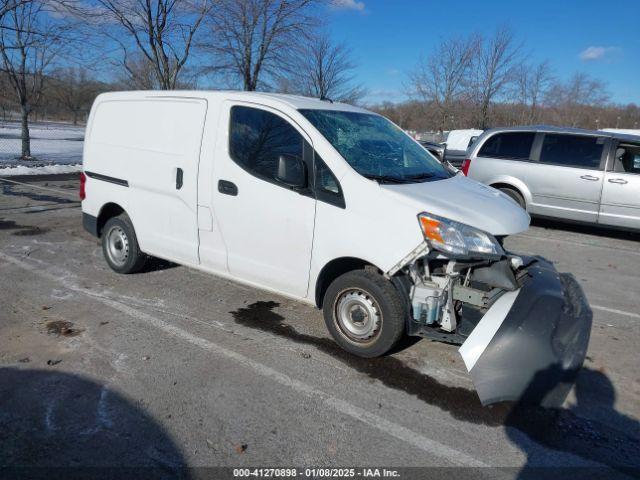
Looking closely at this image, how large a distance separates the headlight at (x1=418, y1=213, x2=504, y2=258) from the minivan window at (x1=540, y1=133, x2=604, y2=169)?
652 centimetres

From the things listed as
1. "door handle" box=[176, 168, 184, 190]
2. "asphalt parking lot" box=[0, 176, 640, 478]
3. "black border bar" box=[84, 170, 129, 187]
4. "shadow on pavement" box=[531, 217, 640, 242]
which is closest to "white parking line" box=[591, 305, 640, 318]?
"asphalt parking lot" box=[0, 176, 640, 478]

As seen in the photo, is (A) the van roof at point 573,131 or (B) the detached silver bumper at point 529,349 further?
(A) the van roof at point 573,131

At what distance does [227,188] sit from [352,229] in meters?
1.30

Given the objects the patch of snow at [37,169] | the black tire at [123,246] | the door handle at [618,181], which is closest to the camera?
Result: the black tire at [123,246]

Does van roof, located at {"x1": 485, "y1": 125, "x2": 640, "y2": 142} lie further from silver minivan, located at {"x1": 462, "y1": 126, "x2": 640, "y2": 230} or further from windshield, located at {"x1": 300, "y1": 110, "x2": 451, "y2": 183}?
windshield, located at {"x1": 300, "y1": 110, "x2": 451, "y2": 183}

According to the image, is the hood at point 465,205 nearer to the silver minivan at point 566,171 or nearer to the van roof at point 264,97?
the van roof at point 264,97

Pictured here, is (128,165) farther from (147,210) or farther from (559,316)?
(559,316)

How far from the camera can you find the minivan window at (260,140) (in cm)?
398

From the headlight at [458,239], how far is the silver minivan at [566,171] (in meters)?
6.34

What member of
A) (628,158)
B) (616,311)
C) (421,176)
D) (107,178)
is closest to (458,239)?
(421,176)

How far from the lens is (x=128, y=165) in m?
5.07

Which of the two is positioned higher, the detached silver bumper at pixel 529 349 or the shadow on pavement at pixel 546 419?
the detached silver bumper at pixel 529 349

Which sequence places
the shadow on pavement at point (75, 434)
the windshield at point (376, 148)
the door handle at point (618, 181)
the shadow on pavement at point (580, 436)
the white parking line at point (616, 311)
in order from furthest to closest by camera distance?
1. the door handle at point (618, 181)
2. the white parking line at point (616, 311)
3. the windshield at point (376, 148)
4. the shadow on pavement at point (580, 436)
5. the shadow on pavement at point (75, 434)

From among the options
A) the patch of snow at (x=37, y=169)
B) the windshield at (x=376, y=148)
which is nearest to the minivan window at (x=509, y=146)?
the windshield at (x=376, y=148)
